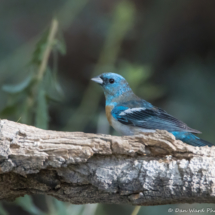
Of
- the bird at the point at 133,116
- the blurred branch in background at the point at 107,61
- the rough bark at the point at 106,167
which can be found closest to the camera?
the rough bark at the point at 106,167

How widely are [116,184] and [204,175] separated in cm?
45

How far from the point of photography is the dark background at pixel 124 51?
4062mm

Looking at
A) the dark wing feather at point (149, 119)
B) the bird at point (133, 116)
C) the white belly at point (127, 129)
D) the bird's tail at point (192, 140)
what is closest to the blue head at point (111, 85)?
the bird at point (133, 116)

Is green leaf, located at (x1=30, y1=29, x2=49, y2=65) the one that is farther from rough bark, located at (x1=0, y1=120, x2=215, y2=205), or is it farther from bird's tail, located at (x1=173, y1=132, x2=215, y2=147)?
bird's tail, located at (x1=173, y1=132, x2=215, y2=147)

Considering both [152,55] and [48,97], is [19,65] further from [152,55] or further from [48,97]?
[152,55]

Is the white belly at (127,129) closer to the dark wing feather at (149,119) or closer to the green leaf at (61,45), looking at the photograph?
the dark wing feather at (149,119)

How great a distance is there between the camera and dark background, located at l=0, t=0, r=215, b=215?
13.3 feet

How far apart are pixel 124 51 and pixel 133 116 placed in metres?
2.75

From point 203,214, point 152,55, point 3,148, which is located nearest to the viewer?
point 3,148

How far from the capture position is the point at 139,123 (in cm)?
260

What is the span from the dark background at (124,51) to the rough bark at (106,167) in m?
1.99

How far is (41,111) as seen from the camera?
2.68 m

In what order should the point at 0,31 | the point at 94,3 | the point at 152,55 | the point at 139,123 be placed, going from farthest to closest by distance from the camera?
the point at 94,3
the point at 152,55
the point at 0,31
the point at 139,123

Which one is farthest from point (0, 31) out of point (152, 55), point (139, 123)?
point (139, 123)
